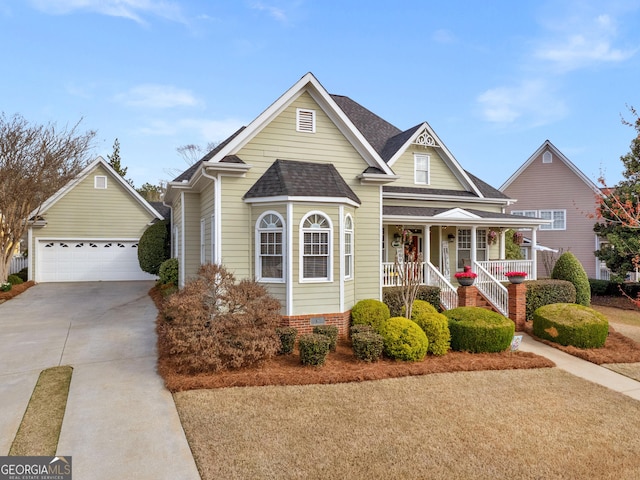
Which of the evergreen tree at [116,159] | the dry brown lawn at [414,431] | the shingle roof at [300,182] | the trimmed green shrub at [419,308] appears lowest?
the dry brown lawn at [414,431]

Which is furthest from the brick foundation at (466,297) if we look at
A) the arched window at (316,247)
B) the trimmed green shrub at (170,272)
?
the trimmed green shrub at (170,272)

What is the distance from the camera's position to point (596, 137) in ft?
44.4

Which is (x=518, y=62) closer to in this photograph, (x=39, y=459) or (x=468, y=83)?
(x=468, y=83)

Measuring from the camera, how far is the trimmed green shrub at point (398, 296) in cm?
1292

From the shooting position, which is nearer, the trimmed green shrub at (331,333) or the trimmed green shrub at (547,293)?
the trimmed green shrub at (331,333)

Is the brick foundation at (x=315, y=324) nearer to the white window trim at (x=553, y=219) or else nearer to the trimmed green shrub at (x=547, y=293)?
the trimmed green shrub at (x=547, y=293)

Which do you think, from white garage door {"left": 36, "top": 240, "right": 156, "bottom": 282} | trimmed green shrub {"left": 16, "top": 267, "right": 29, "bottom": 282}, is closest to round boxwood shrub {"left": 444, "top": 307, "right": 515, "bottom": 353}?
white garage door {"left": 36, "top": 240, "right": 156, "bottom": 282}

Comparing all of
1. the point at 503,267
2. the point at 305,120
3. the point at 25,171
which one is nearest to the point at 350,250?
the point at 305,120

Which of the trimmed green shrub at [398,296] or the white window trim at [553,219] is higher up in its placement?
the white window trim at [553,219]

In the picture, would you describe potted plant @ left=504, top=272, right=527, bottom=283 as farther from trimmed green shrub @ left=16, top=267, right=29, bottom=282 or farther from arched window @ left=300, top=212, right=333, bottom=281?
trimmed green shrub @ left=16, top=267, right=29, bottom=282

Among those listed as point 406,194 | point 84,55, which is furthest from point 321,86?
point 84,55

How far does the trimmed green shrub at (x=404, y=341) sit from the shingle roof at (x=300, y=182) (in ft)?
12.2

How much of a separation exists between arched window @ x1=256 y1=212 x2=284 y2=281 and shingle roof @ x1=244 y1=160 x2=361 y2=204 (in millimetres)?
704

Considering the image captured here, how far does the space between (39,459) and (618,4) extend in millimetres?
13561
